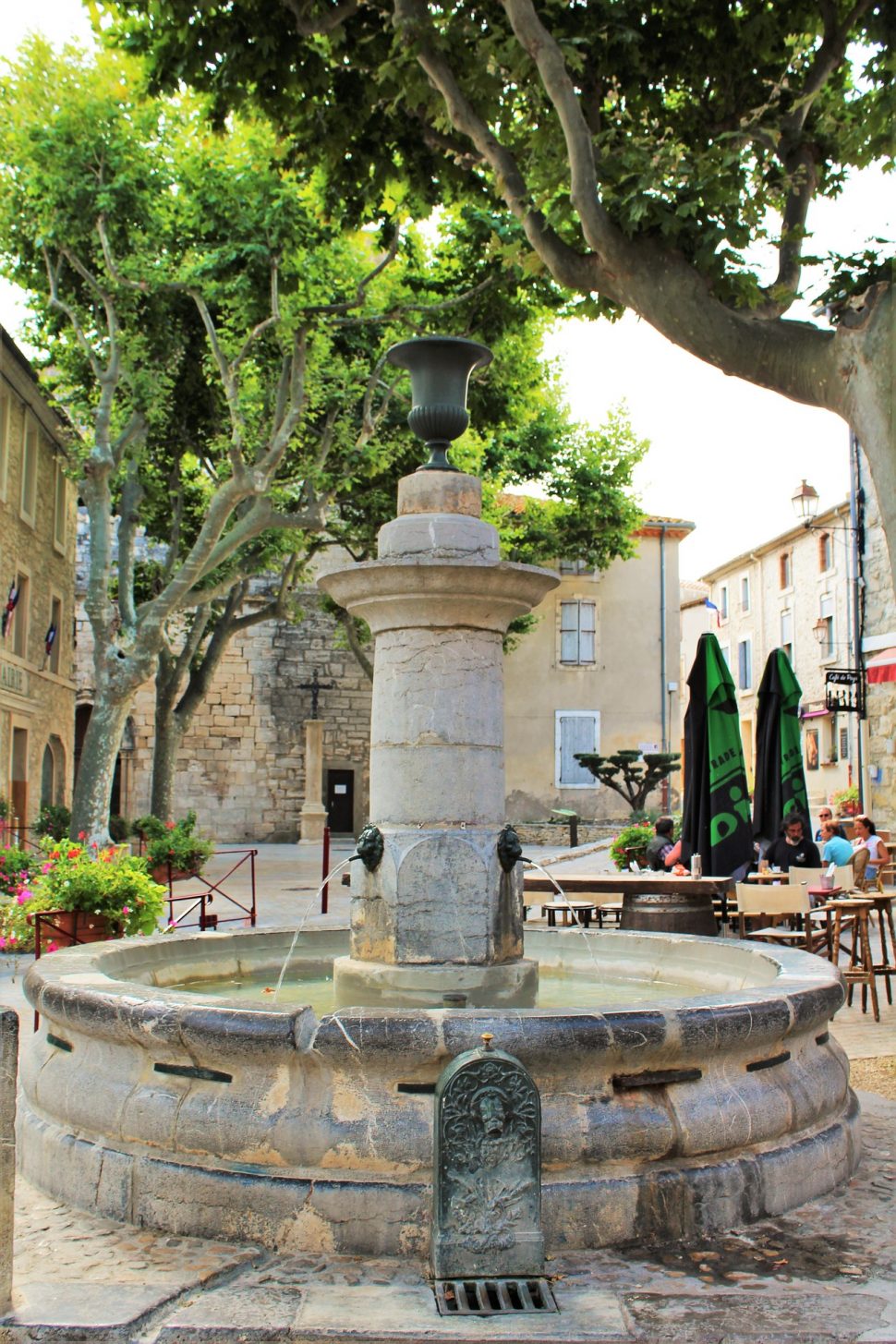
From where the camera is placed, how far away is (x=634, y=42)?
6703 millimetres

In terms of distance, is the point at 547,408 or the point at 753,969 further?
the point at 547,408

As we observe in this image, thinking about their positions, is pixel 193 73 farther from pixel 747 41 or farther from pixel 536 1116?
pixel 536 1116

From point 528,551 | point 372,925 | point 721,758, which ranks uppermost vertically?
point 528,551

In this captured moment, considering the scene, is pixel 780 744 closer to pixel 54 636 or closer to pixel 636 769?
pixel 54 636

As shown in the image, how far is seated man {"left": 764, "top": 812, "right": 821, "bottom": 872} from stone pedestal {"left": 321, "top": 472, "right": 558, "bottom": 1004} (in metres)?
5.82

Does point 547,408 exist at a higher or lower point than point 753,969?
higher

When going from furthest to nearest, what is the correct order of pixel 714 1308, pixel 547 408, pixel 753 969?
pixel 547 408 → pixel 753 969 → pixel 714 1308

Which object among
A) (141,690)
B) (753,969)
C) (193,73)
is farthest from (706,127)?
(141,690)

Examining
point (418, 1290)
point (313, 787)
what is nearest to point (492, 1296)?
point (418, 1290)

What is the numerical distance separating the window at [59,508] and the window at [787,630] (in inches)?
795

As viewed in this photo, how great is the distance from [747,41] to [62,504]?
779 inches

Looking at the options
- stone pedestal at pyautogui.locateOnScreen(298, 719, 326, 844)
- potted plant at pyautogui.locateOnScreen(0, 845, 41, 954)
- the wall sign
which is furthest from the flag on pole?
stone pedestal at pyautogui.locateOnScreen(298, 719, 326, 844)

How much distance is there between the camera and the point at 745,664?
39.6m

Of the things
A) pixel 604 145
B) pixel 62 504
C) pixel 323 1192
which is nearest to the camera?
pixel 323 1192
